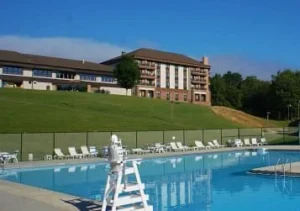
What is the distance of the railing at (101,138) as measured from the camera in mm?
24203

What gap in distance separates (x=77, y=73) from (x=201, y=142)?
44.7 metres

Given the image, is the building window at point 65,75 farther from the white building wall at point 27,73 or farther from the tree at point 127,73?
the tree at point 127,73

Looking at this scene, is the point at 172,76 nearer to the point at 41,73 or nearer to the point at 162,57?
the point at 162,57

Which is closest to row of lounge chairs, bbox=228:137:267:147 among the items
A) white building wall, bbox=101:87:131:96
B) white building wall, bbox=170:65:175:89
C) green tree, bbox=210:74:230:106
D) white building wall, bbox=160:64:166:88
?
white building wall, bbox=101:87:131:96

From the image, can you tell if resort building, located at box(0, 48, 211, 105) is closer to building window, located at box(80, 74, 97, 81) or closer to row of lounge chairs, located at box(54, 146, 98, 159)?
building window, located at box(80, 74, 97, 81)

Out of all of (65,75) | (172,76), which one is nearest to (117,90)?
(65,75)

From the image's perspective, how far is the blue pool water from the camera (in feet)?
39.8

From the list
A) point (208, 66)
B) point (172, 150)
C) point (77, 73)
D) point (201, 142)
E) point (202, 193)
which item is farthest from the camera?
point (208, 66)

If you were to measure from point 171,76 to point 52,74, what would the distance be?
98.8 feet

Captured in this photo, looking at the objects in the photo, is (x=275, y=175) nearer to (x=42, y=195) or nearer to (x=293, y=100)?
(x=42, y=195)

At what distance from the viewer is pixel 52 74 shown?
7056cm

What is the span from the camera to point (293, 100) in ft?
257

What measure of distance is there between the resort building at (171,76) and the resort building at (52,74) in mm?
8926

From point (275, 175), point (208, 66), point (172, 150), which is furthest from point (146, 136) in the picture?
point (208, 66)
